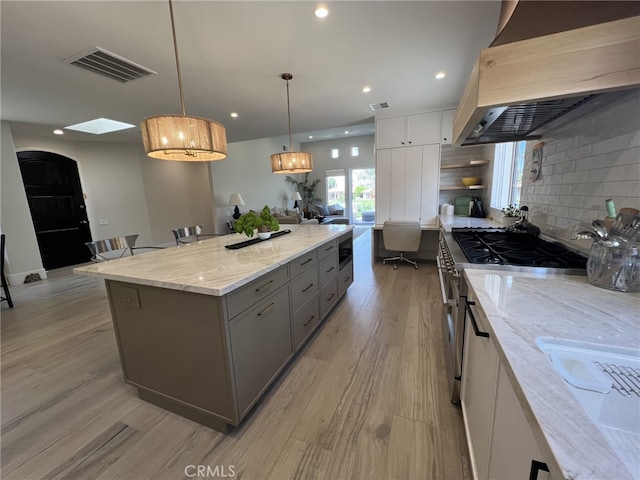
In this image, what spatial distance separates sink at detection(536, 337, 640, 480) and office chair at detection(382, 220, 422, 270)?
3545 mm

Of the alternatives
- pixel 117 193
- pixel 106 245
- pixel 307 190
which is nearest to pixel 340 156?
pixel 307 190

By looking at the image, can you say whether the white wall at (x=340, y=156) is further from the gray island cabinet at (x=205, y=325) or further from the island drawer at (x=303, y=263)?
the gray island cabinet at (x=205, y=325)

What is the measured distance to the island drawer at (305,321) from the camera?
2041 millimetres

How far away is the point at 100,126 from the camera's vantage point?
15.5ft

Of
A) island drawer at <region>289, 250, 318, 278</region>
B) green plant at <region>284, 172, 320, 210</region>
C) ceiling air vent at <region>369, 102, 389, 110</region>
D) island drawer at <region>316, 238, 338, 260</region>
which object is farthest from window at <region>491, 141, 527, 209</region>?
green plant at <region>284, 172, 320, 210</region>

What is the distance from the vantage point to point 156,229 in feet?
23.4

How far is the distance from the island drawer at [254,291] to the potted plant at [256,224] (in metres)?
0.66

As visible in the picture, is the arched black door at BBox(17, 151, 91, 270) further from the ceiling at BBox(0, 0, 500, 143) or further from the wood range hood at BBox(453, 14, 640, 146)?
the wood range hood at BBox(453, 14, 640, 146)

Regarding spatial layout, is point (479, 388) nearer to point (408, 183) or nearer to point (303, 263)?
point (303, 263)

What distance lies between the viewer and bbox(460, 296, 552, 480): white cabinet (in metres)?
0.63

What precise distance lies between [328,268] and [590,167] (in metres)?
1.96

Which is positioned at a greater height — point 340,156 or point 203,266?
point 340,156

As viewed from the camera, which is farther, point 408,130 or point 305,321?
point 408,130

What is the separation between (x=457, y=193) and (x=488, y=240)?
9.52ft
